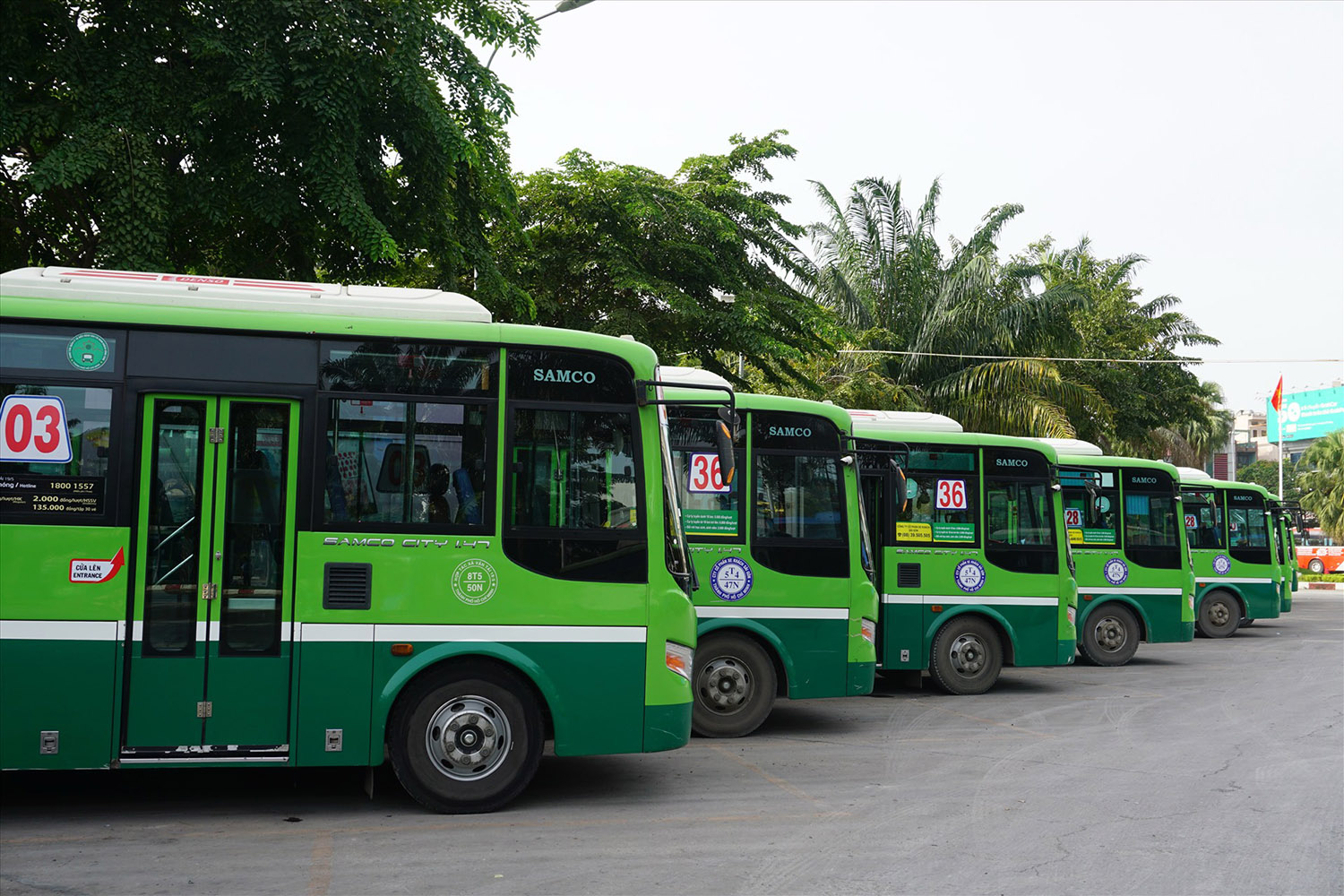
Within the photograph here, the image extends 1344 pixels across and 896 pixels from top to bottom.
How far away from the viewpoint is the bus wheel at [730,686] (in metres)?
10.1

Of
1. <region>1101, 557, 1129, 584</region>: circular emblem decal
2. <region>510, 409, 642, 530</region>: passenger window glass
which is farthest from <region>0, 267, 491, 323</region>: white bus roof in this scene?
<region>1101, 557, 1129, 584</region>: circular emblem decal

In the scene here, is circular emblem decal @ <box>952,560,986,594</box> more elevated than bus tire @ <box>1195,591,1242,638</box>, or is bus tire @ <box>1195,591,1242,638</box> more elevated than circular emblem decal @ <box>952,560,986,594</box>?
circular emblem decal @ <box>952,560,986,594</box>

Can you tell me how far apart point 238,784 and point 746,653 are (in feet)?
14.3

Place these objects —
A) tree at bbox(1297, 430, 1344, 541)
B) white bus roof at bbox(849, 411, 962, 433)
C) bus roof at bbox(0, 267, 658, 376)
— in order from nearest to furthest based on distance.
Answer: bus roof at bbox(0, 267, 658, 376), white bus roof at bbox(849, 411, 962, 433), tree at bbox(1297, 430, 1344, 541)

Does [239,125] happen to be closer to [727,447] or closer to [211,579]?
[211,579]

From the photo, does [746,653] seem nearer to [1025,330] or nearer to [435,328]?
[435,328]

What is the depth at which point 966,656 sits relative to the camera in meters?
13.1

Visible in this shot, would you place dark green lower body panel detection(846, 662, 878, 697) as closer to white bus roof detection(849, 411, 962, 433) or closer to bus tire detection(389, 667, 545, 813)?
white bus roof detection(849, 411, 962, 433)

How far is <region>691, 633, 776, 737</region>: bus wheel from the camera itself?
10133 mm

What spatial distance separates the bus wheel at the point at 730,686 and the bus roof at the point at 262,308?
355 centimetres

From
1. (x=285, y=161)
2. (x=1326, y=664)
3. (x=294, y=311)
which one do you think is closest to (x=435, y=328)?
(x=294, y=311)

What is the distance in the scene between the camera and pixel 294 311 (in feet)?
23.1

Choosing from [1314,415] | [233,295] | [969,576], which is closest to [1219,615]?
[969,576]

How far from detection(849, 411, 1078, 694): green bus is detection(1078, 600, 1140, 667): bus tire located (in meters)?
3.70
